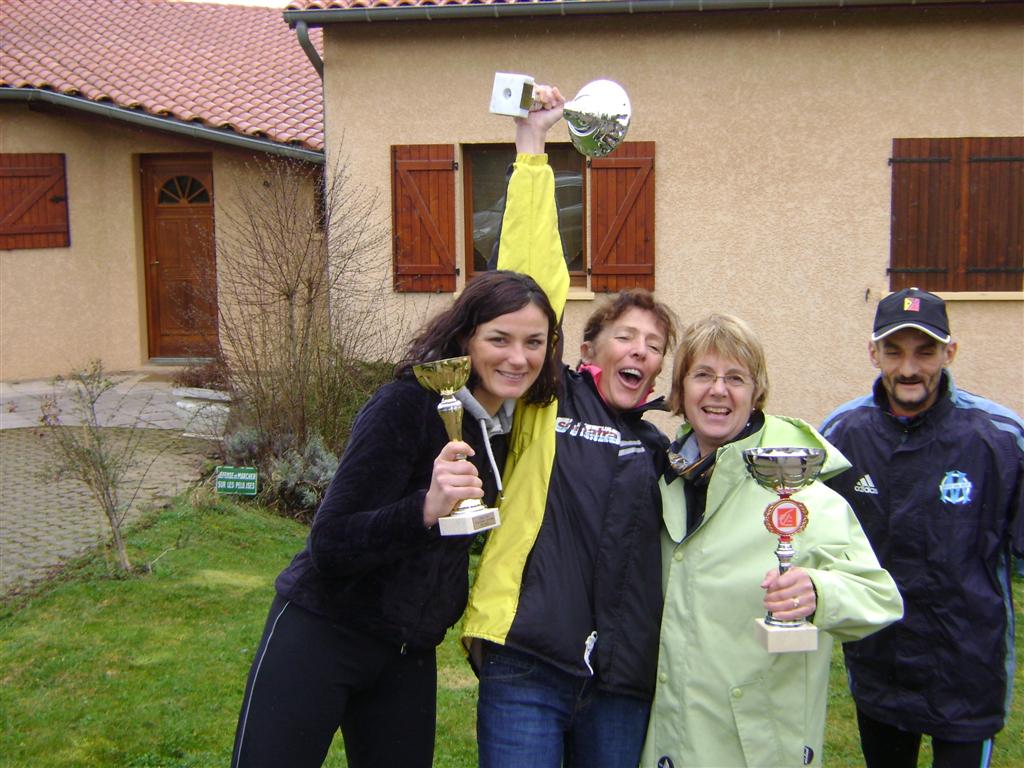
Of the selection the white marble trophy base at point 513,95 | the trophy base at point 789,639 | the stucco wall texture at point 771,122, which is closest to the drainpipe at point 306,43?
the stucco wall texture at point 771,122

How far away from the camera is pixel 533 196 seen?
2.70 meters

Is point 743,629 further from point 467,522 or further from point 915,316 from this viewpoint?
point 915,316

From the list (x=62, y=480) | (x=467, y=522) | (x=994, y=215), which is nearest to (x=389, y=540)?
(x=467, y=522)

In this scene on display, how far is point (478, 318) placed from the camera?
246 cm

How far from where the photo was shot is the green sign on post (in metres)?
7.68

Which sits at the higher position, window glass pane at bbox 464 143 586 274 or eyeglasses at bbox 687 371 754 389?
window glass pane at bbox 464 143 586 274

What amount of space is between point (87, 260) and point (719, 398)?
12217 mm

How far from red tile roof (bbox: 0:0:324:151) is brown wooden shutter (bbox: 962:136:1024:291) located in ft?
22.1

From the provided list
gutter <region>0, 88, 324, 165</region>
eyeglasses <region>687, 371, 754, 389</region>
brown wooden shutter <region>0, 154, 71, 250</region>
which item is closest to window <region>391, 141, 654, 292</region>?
gutter <region>0, 88, 324, 165</region>

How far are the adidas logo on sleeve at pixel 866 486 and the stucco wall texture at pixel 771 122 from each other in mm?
6328

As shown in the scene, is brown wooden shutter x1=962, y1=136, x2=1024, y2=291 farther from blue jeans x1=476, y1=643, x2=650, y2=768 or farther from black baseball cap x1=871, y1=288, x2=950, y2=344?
blue jeans x1=476, y1=643, x2=650, y2=768

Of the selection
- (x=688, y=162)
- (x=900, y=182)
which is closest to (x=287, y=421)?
(x=688, y=162)

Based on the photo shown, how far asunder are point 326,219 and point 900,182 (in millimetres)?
4862

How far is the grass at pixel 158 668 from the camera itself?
422cm
